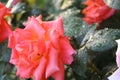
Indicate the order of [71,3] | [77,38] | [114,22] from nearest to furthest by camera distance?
[77,38] → [114,22] → [71,3]

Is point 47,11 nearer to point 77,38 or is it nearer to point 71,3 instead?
point 71,3

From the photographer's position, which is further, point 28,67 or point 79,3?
point 79,3

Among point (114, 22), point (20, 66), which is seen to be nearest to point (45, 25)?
point (20, 66)

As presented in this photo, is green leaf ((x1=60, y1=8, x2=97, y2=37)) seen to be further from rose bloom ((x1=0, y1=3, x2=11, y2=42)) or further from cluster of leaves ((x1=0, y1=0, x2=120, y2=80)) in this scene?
rose bloom ((x1=0, y1=3, x2=11, y2=42))

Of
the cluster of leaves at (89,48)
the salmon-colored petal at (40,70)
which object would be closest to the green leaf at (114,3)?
the cluster of leaves at (89,48)

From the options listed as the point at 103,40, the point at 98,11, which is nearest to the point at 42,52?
the point at 103,40

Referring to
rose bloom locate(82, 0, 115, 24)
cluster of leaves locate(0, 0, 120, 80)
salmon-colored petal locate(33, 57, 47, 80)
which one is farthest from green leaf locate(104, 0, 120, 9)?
salmon-colored petal locate(33, 57, 47, 80)

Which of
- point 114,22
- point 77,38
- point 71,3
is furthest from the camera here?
point 71,3
